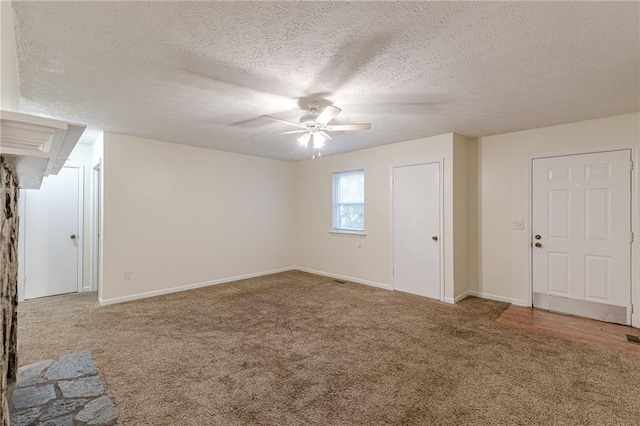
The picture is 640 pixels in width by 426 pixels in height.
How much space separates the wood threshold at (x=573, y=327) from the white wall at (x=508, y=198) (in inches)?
17.9

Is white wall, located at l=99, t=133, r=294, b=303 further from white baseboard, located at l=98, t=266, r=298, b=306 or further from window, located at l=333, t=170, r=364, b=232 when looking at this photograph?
window, located at l=333, t=170, r=364, b=232

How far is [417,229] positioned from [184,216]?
3.90 metres

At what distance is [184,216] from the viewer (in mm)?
5055

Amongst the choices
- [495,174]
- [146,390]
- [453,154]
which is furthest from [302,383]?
[495,174]

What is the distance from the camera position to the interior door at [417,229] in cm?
450

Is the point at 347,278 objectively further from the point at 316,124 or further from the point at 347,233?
the point at 316,124

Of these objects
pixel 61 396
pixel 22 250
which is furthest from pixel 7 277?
pixel 22 250

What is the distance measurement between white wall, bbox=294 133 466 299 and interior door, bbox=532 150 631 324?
1168mm

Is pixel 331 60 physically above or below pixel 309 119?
above

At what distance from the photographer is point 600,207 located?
3.64m

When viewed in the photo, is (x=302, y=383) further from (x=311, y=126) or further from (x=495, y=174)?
(x=495, y=174)

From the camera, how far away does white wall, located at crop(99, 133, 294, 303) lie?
4367 millimetres

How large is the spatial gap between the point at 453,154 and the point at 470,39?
2545 mm

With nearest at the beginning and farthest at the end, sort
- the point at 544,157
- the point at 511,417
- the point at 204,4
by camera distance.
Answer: the point at 204,4, the point at 511,417, the point at 544,157
